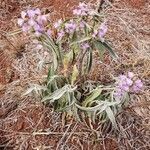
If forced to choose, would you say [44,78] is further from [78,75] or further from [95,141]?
[95,141]

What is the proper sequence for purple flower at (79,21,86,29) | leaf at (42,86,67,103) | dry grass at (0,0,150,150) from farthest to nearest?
dry grass at (0,0,150,150)
leaf at (42,86,67,103)
purple flower at (79,21,86,29)

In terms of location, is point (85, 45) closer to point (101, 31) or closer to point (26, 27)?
point (101, 31)

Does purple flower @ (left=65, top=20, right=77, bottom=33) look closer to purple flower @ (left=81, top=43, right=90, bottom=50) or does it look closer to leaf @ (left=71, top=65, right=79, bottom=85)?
purple flower @ (left=81, top=43, right=90, bottom=50)

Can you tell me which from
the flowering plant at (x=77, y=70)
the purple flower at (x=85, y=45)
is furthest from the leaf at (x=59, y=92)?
the purple flower at (x=85, y=45)

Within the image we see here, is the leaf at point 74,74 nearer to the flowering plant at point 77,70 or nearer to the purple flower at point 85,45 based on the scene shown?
the flowering plant at point 77,70

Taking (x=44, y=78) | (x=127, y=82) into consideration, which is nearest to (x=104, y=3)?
(x=44, y=78)

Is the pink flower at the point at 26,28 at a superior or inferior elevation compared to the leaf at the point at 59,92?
superior

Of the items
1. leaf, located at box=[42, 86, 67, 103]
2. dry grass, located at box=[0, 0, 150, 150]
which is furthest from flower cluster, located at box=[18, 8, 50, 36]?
dry grass, located at box=[0, 0, 150, 150]
